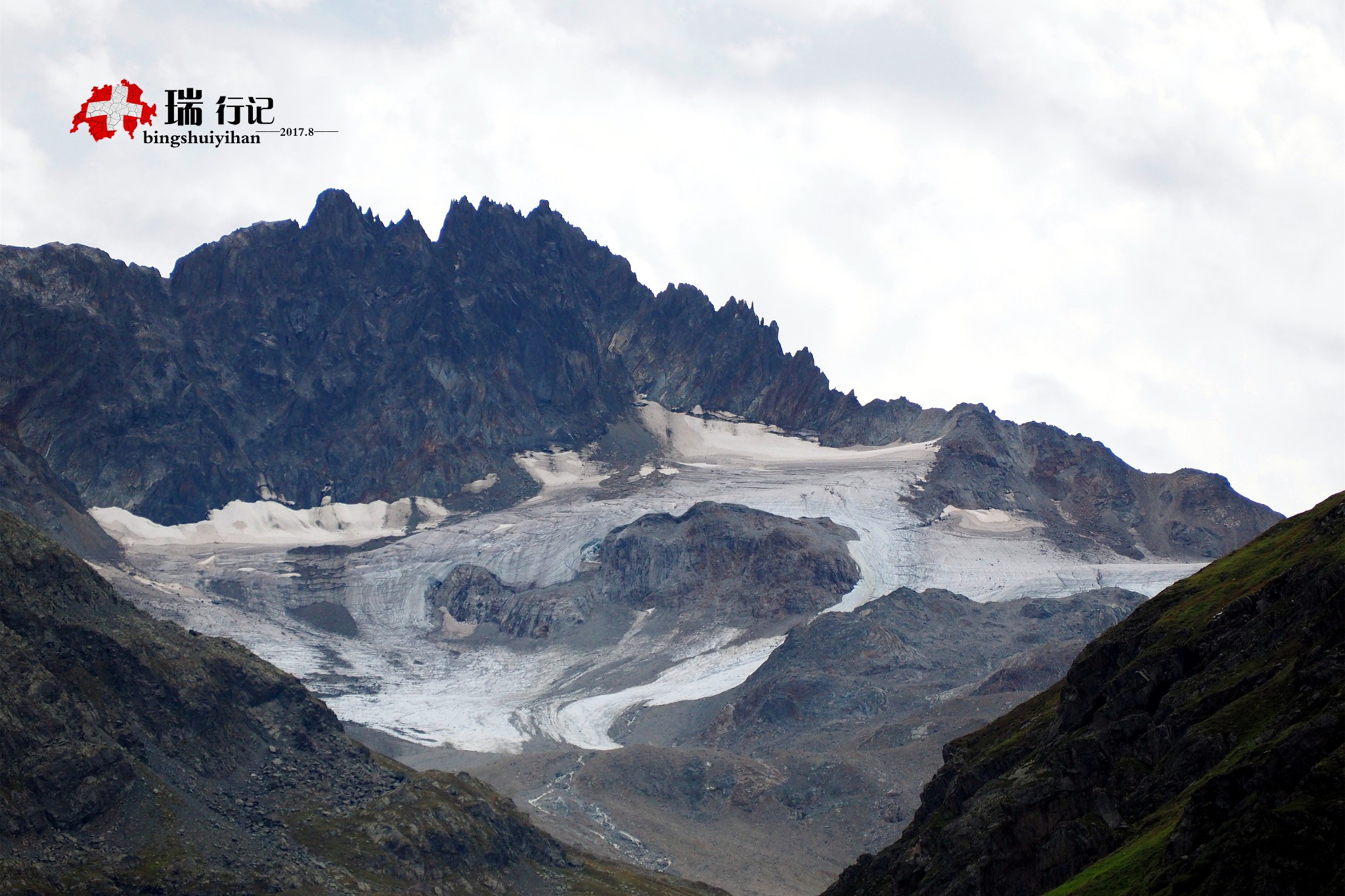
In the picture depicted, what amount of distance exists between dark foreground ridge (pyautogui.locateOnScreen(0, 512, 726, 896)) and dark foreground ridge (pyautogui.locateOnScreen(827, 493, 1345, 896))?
117 feet

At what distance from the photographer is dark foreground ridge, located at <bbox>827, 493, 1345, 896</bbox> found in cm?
4334

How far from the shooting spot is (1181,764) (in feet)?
190

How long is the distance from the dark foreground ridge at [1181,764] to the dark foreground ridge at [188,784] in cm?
3557

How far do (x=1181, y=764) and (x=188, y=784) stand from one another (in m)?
61.6

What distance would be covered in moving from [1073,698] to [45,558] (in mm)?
63308

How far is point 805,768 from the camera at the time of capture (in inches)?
7047

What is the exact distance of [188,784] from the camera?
9388 centimetres

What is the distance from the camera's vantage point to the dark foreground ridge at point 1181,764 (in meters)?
43.3

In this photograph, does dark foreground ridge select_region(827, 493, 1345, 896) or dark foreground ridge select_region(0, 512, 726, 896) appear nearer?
dark foreground ridge select_region(827, 493, 1345, 896)

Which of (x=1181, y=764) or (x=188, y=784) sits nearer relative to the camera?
(x=1181, y=764)

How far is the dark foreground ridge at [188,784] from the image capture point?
270 feet

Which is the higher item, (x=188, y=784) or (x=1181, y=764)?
(x=1181, y=764)

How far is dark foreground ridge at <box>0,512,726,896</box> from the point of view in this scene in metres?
82.3

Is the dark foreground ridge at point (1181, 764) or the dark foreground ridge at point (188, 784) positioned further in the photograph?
the dark foreground ridge at point (188, 784)
